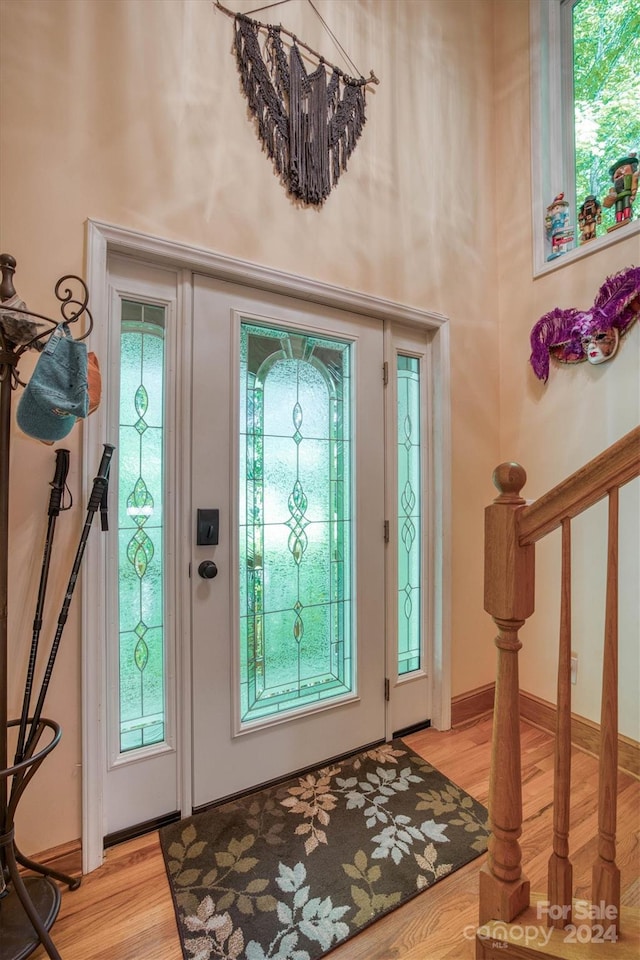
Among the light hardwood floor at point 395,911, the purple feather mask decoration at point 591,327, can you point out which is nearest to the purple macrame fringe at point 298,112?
the purple feather mask decoration at point 591,327

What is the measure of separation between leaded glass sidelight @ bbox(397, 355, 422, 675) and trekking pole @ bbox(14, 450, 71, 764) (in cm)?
151

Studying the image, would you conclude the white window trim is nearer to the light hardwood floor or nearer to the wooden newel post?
the wooden newel post

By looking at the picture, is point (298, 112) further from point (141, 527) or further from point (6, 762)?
point (6, 762)

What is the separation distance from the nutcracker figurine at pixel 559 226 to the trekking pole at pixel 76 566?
2.44 meters

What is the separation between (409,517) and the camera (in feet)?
7.35

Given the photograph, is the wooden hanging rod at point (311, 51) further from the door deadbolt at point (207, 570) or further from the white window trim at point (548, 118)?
the door deadbolt at point (207, 570)

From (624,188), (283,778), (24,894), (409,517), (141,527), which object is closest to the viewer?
(24,894)

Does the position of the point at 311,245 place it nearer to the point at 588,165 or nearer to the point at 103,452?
the point at 103,452

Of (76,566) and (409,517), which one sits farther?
(409,517)

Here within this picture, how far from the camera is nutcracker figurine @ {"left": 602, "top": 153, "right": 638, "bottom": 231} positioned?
198cm

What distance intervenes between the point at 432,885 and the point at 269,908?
52 centimetres

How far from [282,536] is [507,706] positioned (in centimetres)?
111

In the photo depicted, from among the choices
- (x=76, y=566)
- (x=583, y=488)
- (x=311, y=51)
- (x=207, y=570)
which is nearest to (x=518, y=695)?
(x=583, y=488)

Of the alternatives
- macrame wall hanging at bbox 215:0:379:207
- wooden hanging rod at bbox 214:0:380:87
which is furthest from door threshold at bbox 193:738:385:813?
wooden hanging rod at bbox 214:0:380:87
